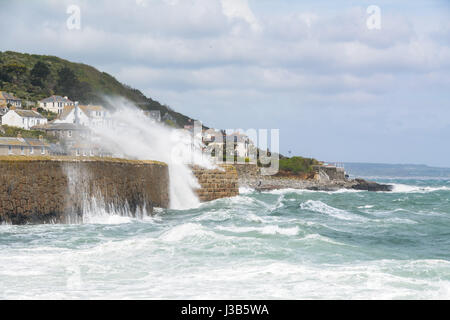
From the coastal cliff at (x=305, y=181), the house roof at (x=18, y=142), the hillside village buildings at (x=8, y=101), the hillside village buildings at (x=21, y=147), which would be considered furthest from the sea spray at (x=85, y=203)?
the hillside village buildings at (x=8, y=101)

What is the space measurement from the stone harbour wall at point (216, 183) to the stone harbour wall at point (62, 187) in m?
7.57

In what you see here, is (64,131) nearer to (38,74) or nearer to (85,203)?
(85,203)

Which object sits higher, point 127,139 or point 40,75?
point 40,75

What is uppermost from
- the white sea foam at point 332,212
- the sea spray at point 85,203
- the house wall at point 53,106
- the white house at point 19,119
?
the house wall at point 53,106

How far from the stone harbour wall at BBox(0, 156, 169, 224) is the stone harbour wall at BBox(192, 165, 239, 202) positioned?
24.8ft

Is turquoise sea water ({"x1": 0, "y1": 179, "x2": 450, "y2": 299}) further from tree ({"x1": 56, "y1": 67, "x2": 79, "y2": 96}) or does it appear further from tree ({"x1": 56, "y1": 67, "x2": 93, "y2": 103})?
tree ({"x1": 56, "y1": 67, "x2": 79, "y2": 96})

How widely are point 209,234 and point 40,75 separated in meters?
80.3

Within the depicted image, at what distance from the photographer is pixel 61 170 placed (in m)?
17.4

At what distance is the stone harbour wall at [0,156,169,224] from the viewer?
16.0 meters

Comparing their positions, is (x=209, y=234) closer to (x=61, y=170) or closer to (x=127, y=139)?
(x=61, y=170)

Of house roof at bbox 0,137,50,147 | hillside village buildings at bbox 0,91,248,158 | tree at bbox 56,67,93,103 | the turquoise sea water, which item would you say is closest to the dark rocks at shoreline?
hillside village buildings at bbox 0,91,248,158

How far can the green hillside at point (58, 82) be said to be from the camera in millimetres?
85750

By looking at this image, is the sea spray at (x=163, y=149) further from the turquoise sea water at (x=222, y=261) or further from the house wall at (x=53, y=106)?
the house wall at (x=53, y=106)
